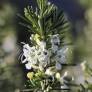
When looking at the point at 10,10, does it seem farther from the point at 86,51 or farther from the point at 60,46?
the point at 60,46

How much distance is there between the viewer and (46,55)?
1945 mm

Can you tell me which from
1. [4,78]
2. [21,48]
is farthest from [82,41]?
[21,48]

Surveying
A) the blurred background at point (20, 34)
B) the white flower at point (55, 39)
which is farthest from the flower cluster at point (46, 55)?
the blurred background at point (20, 34)

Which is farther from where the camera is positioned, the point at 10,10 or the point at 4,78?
the point at 10,10

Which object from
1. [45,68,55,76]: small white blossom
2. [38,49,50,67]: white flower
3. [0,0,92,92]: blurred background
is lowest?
[45,68,55,76]: small white blossom

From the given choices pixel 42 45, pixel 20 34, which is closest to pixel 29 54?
pixel 42 45

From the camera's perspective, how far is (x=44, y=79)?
6.49 ft

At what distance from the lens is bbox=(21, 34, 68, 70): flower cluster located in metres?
1.95

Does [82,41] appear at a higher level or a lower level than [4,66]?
higher

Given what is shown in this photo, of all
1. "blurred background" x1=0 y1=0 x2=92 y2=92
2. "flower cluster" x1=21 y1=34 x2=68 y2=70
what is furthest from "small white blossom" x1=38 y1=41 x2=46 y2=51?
"blurred background" x1=0 y1=0 x2=92 y2=92

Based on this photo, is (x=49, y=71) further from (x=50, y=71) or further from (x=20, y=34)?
(x=20, y=34)

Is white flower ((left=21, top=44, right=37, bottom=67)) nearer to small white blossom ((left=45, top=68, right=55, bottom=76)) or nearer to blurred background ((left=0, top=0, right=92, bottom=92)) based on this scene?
small white blossom ((left=45, top=68, right=55, bottom=76))

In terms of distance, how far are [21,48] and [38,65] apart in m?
0.21

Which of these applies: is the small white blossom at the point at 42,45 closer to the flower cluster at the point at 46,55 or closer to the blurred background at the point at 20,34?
the flower cluster at the point at 46,55
